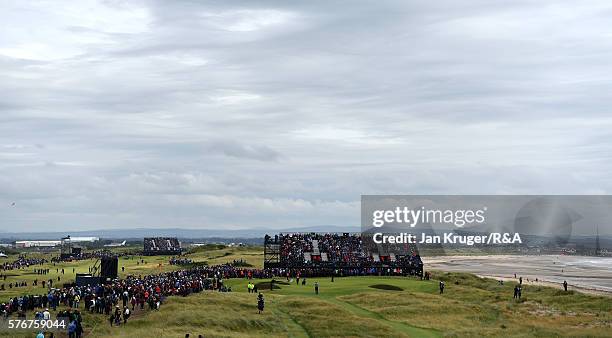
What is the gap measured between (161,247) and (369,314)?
136 metres

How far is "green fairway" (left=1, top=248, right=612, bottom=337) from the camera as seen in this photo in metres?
51.2

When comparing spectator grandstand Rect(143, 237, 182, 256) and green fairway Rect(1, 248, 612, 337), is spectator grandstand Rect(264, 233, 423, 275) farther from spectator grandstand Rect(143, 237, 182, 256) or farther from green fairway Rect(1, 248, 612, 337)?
spectator grandstand Rect(143, 237, 182, 256)

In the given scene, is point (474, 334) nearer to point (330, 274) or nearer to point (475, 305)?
point (475, 305)

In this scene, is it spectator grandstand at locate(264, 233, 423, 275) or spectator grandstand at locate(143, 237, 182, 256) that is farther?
spectator grandstand at locate(143, 237, 182, 256)

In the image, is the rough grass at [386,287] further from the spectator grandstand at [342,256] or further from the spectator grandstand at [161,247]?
the spectator grandstand at [161,247]

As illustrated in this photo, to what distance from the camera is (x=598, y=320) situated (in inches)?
2440

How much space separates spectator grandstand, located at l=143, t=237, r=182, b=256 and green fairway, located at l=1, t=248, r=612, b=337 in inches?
4178

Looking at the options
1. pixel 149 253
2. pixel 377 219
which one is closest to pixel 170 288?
pixel 377 219

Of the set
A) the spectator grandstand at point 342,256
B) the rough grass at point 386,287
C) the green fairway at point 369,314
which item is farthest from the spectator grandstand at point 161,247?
the rough grass at point 386,287

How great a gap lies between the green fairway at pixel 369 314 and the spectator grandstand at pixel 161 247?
106 metres

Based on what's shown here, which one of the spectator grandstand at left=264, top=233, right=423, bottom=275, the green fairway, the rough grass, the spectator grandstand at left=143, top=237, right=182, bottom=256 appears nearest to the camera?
the green fairway

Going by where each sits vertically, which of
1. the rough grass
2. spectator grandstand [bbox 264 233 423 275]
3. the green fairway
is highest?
spectator grandstand [bbox 264 233 423 275]

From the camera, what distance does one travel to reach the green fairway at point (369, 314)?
168ft

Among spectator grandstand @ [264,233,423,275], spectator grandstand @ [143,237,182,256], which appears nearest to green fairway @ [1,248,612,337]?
spectator grandstand @ [264,233,423,275]
